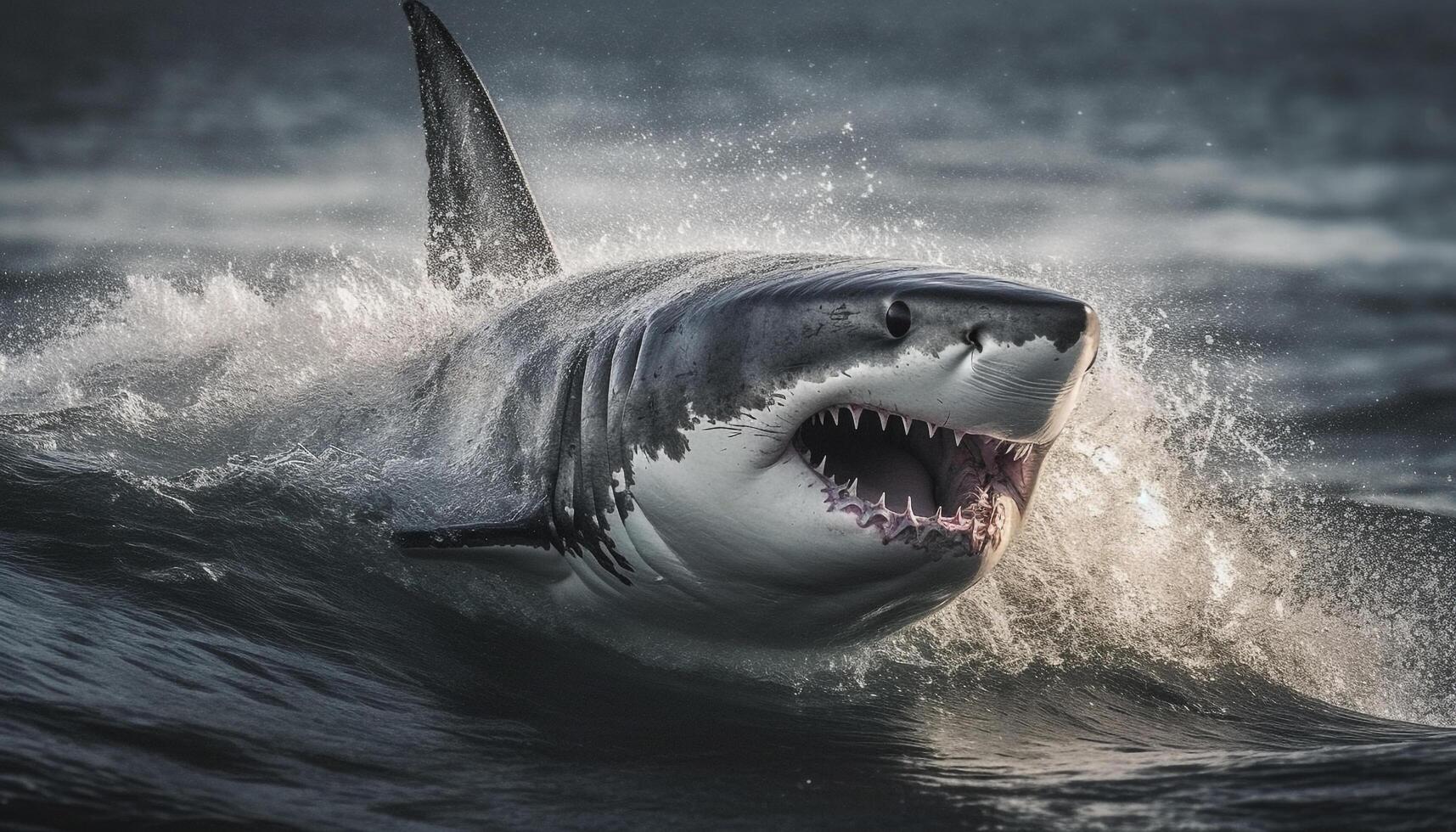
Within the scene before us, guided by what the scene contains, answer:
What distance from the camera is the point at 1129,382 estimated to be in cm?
613

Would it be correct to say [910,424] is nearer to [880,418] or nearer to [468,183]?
[880,418]

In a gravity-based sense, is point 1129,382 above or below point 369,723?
above

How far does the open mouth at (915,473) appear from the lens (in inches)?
117

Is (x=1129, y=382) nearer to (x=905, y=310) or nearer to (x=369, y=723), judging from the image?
(x=905, y=310)

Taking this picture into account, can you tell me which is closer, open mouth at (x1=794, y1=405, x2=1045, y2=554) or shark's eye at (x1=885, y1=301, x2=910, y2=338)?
shark's eye at (x1=885, y1=301, x2=910, y2=338)

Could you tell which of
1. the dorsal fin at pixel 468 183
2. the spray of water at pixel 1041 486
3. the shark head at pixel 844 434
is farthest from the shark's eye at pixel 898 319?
the dorsal fin at pixel 468 183

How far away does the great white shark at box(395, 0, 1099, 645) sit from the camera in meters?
2.79

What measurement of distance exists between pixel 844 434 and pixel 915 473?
22 cm

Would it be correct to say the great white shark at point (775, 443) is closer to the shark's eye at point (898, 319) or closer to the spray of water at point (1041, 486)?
the shark's eye at point (898, 319)

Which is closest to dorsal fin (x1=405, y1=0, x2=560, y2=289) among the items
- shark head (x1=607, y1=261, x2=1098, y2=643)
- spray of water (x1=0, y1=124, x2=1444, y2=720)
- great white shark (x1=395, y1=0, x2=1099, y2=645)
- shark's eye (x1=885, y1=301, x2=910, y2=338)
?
spray of water (x1=0, y1=124, x2=1444, y2=720)

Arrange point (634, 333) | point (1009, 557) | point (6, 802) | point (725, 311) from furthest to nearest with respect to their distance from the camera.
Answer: point (1009, 557) → point (634, 333) → point (725, 311) → point (6, 802)

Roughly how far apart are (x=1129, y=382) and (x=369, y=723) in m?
4.38

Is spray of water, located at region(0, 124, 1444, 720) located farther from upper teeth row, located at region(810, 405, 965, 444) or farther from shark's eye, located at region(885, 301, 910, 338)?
shark's eye, located at region(885, 301, 910, 338)

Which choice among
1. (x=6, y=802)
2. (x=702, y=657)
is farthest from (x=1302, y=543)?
(x=6, y=802)
